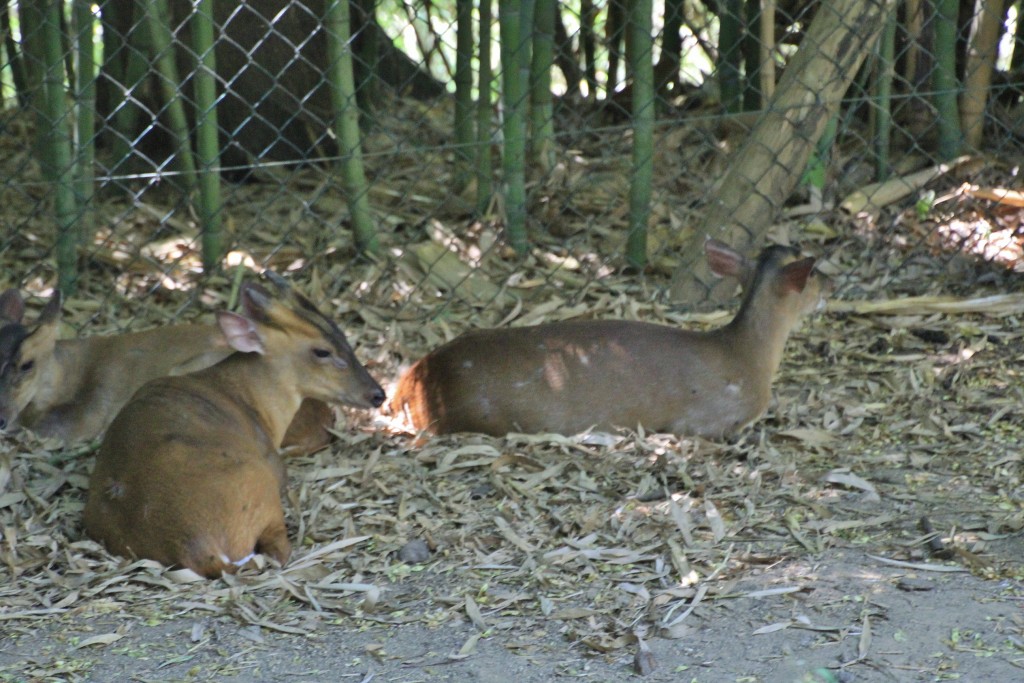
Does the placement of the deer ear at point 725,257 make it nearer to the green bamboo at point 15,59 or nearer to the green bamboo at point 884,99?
the green bamboo at point 884,99

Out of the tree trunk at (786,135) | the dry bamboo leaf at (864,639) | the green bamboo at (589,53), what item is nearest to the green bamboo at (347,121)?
the tree trunk at (786,135)

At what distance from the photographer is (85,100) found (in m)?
6.18

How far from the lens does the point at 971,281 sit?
21.6 feet

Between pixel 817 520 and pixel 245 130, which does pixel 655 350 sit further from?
pixel 245 130

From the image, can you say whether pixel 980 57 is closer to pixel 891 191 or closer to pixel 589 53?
pixel 891 191

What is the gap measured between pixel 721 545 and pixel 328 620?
3.95 feet

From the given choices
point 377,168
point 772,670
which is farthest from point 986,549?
point 377,168

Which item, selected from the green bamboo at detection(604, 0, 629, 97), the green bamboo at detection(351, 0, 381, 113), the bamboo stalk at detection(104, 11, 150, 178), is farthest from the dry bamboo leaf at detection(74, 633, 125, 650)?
the green bamboo at detection(604, 0, 629, 97)

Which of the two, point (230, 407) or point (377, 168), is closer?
point (230, 407)

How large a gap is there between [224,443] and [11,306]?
5.47ft

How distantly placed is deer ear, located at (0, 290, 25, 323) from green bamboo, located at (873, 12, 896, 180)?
4.03 metres

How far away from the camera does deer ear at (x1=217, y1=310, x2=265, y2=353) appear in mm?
4727

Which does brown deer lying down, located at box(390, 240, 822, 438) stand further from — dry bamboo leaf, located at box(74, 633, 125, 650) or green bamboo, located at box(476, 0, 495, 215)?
dry bamboo leaf, located at box(74, 633, 125, 650)

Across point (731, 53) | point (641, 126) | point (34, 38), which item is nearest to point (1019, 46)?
point (731, 53)
